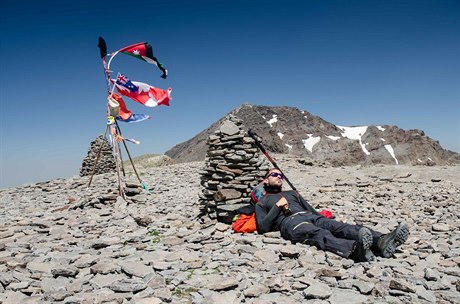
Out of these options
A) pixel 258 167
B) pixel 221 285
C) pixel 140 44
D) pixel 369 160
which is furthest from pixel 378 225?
pixel 369 160

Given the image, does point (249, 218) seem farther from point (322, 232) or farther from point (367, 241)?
point (367, 241)

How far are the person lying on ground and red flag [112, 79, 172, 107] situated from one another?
8579mm

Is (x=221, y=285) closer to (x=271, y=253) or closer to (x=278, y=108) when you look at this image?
(x=271, y=253)

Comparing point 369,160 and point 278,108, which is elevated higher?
point 278,108

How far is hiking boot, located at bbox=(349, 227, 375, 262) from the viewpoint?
604cm

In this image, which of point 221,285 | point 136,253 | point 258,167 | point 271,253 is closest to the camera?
point 221,285

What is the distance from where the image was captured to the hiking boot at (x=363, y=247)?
6.04 m

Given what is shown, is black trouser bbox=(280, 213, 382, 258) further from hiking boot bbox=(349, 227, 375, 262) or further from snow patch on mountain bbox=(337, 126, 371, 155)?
snow patch on mountain bbox=(337, 126, 371, 155)

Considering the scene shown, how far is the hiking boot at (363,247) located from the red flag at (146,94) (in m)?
11.8

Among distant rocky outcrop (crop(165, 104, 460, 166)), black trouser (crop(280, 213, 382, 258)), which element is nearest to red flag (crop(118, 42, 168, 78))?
black trouser (crop(280, 213, 382, 258))

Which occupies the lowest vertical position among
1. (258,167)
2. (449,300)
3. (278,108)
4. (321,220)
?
(449,300)

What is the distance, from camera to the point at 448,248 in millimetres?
6781

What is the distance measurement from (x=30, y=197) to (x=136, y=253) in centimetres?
1542

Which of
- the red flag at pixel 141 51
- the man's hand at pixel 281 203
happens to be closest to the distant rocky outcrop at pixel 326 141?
the red flag at pixel 141 51
